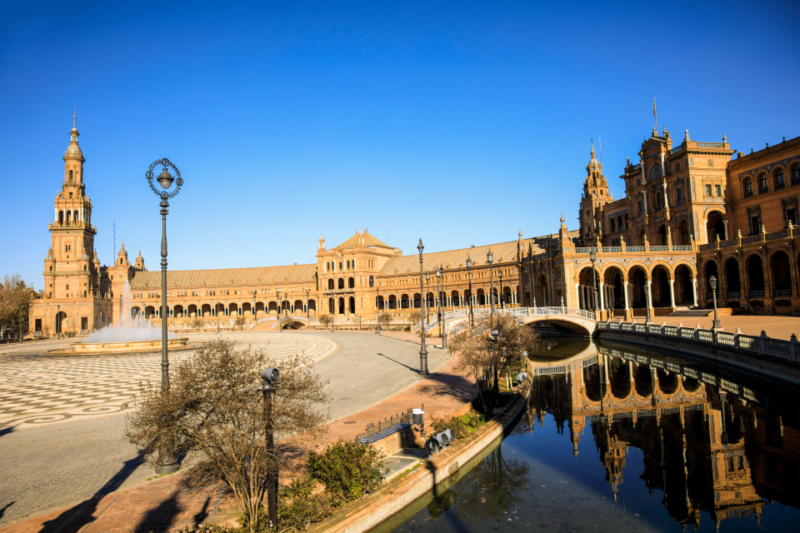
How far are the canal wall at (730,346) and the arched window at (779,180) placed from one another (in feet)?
78.7

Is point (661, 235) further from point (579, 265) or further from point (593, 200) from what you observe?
point (593, 200)

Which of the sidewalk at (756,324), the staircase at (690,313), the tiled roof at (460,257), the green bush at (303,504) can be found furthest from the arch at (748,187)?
the green bush at (303,504)

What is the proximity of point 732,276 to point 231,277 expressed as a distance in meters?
89.0

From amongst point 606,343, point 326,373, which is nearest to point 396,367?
point 326,373

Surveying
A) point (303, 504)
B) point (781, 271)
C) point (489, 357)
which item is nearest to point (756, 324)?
point (781, 271)

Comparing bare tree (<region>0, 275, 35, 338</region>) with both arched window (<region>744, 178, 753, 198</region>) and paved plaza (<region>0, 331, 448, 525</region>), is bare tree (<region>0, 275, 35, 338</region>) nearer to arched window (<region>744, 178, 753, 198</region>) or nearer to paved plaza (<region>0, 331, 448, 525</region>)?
paved plaza (<region>0, 331, 448, 525</region>)

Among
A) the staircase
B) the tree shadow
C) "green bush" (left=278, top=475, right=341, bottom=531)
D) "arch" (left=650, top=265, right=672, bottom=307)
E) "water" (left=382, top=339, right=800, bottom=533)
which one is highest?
"arch" (left=650, top=265, right=672, bottom=307)

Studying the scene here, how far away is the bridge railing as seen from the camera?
72.8ft

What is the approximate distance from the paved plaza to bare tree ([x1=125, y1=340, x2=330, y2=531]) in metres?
3.27

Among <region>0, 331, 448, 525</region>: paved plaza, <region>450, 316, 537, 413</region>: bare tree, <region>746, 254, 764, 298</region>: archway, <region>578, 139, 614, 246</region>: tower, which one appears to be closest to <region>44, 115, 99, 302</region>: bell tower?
<region>0, 331, 448, 525</region>: paved plaza

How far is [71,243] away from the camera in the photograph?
91.4 metres

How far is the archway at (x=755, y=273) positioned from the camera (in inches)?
1927

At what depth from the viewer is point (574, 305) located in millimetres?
53625

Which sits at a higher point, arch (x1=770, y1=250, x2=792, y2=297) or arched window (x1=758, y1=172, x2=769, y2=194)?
arched window (x1=758, y1=172, x2=769, y2=194)
